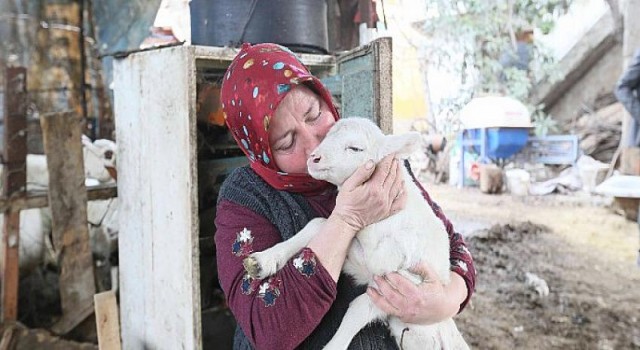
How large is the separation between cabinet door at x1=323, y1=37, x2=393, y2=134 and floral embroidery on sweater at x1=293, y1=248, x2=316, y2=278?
957mm

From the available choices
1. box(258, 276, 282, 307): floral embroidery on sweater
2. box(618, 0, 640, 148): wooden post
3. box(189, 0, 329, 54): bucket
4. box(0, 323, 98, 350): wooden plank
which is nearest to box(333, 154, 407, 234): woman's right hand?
box(258, 276, 282, 307): floral embroidery on sweater

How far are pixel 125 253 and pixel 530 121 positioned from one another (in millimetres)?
6763

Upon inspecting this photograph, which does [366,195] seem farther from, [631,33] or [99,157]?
[631,33]

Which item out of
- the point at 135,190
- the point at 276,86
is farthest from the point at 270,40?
the point at 276,86

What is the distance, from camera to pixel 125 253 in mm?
2621

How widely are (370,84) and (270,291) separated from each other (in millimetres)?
1096

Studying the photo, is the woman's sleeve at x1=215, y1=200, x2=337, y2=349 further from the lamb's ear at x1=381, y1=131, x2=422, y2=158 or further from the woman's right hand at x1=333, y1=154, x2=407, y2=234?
the lamb's ear at x1=381, y1=131, x2=422, y2=158

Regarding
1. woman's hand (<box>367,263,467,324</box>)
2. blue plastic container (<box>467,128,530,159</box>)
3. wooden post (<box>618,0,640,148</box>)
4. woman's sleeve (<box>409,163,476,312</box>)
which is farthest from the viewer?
blue plastic container (<box>467,128,530,159</box>)

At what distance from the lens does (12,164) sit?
291 cm

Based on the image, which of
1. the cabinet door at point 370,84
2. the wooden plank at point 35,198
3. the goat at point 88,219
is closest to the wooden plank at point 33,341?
the wooden plank at point 35,198

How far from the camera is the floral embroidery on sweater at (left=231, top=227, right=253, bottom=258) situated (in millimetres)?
1415

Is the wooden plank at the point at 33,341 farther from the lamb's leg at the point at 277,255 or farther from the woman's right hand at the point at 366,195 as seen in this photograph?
the woman's right hand at the point at 366,195

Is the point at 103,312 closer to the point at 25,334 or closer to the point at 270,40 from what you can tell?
the point at 25,334

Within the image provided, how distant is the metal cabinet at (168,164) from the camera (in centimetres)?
212
